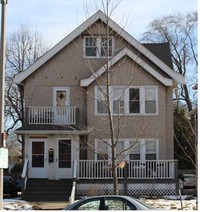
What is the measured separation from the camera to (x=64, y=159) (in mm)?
27688

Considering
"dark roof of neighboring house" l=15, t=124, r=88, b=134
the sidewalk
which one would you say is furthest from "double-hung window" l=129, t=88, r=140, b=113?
the sidewalk

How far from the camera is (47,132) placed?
26828 millimetres

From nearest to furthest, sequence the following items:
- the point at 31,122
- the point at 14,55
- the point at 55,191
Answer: the point at 55,191 → the point at 31,122 → the point at 14,55

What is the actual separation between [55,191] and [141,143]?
5719mm

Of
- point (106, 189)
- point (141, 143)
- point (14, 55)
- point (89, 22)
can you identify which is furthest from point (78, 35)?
point (14, 55)

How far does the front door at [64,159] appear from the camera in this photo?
27.5 meters

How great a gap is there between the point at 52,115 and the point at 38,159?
2662mm

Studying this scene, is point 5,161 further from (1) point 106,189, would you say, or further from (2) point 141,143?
(2) point 141,143

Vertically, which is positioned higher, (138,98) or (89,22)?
(89,22)

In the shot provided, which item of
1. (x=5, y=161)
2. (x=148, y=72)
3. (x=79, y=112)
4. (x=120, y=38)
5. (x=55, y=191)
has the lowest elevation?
(x=55, y=191)

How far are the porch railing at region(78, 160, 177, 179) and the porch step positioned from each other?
1.12 meters

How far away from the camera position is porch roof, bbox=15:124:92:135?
26.7m

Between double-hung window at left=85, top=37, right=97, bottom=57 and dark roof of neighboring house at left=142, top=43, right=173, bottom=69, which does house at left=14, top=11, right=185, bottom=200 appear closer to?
double-hung window at left=85, top=37, right=97, bottom=57

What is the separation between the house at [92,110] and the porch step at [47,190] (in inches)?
27.2
